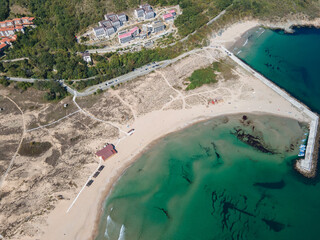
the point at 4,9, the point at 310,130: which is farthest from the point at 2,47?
the point at 310,130

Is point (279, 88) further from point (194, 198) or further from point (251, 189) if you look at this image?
point (194, 198)

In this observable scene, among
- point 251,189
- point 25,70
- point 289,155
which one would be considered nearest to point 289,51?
point 289,155

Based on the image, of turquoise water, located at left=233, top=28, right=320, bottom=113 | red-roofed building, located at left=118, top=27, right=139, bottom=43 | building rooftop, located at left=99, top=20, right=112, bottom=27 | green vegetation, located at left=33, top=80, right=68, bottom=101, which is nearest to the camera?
green vegetation, located at left=33, top=80, right=68, bottom=101

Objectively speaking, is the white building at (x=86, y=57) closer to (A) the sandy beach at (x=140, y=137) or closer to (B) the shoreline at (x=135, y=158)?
(A) the sandy beach at (x=140, y=137)

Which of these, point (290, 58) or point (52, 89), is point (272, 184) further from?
point (52, 89)

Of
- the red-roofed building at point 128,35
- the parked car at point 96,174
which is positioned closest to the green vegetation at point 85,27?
→ the red-roofed building at point 128,35

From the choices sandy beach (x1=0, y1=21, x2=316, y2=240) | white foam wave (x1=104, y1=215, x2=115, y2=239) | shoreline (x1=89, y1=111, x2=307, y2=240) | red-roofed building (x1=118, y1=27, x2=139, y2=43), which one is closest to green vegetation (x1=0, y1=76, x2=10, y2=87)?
sandy beach (x1=0, y1=21, x2=316, y2=240)

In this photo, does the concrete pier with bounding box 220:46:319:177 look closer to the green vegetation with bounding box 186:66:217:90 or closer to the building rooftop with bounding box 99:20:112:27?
the green vegetation with bounding box 186:66:217:90
